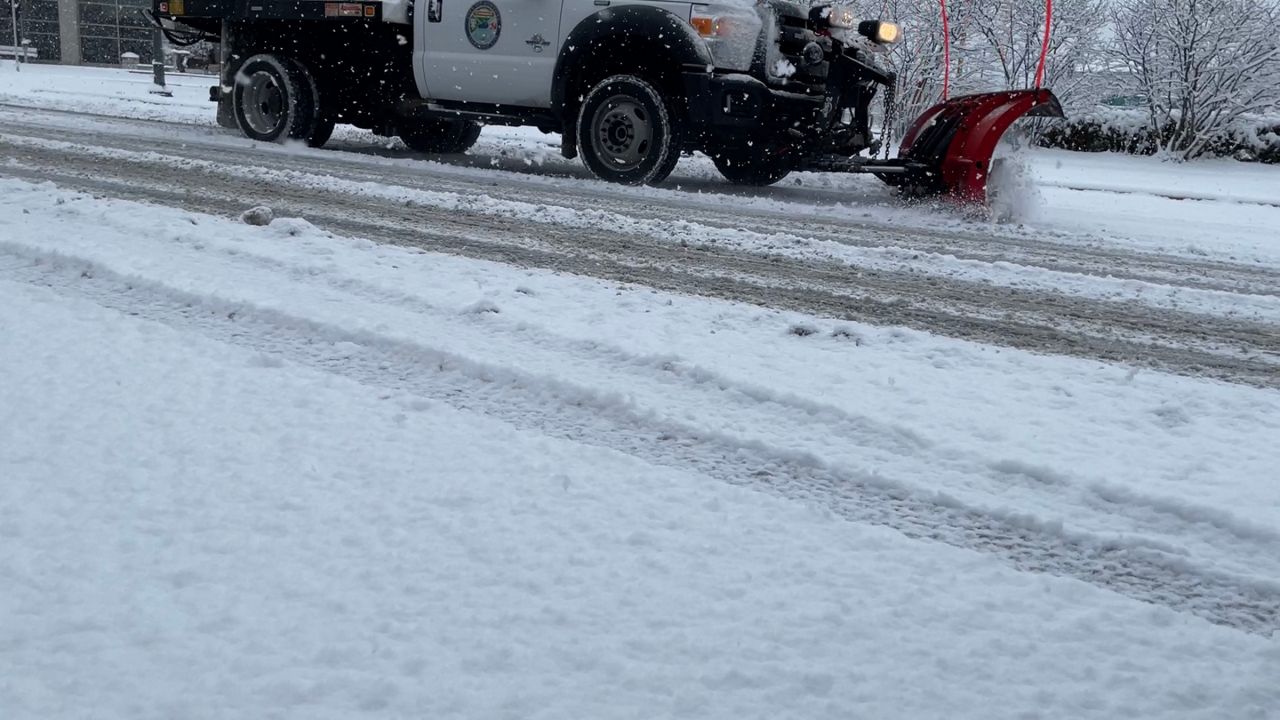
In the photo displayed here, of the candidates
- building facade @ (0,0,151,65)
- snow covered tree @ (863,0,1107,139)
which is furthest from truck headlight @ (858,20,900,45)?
building facade @ (0,0,151,65)

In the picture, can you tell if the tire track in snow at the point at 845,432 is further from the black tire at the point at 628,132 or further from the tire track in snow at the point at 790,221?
the black tire at the point at 628,132

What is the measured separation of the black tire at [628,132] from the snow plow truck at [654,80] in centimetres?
1

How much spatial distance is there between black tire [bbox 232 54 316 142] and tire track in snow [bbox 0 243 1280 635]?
647 centimetres

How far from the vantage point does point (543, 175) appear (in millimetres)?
9398

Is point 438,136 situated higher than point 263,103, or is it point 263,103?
point 263,103

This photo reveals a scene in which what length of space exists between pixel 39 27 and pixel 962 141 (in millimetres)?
35781

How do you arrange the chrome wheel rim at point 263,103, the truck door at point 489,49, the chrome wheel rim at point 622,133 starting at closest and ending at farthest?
1. the chrome wheel rim at point 622,133
2. the truck door at point 489,49
3. the chrome wheel rim at point 263,103

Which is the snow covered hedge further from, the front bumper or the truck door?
the truck door

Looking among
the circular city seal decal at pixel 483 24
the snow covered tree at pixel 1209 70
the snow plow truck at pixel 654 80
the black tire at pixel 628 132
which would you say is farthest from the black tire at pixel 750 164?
the snow covered tree at pixel 1209 70

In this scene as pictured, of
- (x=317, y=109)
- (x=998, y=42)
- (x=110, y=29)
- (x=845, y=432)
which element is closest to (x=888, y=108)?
(x=317, y=109)

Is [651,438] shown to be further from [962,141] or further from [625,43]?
[625,43]

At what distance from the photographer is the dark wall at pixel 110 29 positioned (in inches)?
1414

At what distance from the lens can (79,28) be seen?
117ft

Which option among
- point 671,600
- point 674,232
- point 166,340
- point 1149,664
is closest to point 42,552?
point 671,600
